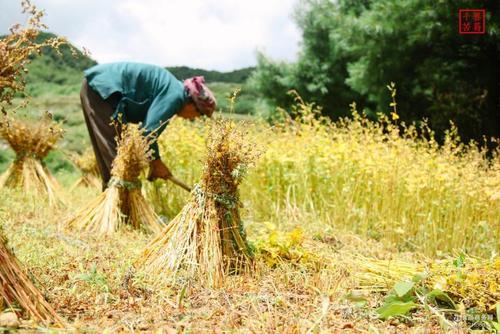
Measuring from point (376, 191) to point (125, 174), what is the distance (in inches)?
80.3

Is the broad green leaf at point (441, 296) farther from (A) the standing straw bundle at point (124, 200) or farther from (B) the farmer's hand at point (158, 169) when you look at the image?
(B) the farmer's hand at point (158, 169)

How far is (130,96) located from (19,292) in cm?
262

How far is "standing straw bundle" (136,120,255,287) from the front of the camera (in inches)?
96.0

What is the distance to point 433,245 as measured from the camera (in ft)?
12.5

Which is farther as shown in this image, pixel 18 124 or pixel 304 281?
pixel 18 124

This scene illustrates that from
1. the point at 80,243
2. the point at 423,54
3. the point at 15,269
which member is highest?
the point at 423,54

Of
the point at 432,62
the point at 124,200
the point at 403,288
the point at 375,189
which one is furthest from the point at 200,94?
the point at 432,62

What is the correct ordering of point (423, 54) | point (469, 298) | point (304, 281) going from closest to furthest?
point (469, 298) < point (304, 281) < point (423, 54)

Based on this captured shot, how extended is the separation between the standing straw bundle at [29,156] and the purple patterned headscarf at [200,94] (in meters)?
1.92

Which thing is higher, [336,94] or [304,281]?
[336,94]

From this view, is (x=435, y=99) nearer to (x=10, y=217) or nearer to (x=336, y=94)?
(x=336, y=94)

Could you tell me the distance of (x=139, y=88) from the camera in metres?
4.12

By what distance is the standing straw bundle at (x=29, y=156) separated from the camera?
515 centimetres

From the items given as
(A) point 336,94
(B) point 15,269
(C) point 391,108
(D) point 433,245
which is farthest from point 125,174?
(A) point 336,94
